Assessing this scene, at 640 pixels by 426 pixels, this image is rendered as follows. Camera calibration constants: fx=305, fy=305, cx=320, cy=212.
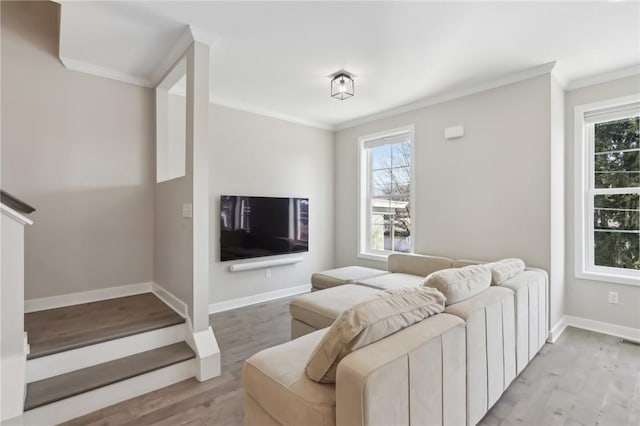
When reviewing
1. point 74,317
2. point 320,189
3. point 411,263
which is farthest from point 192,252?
point 320,189

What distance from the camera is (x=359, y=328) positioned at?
1.22 m

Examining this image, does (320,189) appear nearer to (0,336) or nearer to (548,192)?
(548,192)

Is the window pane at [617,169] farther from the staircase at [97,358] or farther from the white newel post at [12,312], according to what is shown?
the white newel post at [12,312]

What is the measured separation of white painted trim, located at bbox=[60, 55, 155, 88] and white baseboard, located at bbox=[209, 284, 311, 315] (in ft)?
8.81

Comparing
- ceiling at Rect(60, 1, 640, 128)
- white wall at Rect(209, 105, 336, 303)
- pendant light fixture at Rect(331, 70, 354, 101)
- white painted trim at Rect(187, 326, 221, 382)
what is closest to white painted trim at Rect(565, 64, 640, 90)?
ceiling at Rect(60, 1, 640, 128)

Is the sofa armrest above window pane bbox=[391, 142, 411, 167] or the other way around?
the other way around

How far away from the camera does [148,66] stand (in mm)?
3055

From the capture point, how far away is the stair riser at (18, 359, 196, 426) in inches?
71.6

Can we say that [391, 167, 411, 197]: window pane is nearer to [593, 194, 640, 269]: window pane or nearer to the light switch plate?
[593, 194, 640, 269]: window pane

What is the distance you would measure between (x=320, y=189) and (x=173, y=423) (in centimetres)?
372

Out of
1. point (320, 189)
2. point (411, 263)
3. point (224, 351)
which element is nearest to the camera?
point (224, 351)

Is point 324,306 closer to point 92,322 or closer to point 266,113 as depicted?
point 92,322

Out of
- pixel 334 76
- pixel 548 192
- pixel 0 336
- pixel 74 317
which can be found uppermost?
pixel 334 76

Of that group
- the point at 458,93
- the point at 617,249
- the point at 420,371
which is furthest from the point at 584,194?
the point at 420,371
